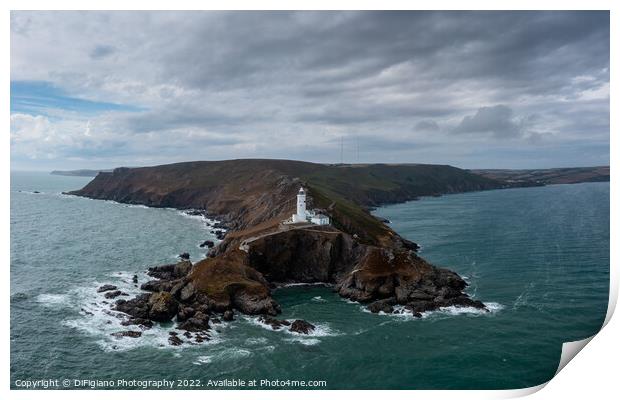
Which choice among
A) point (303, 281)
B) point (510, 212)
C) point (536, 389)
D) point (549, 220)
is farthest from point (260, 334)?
point (510, 212)

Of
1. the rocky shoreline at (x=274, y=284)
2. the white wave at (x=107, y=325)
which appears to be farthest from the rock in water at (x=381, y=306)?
the white wave at (x=107, y=325)

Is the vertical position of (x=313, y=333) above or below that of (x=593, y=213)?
below

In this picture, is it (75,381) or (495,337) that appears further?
(495,337)

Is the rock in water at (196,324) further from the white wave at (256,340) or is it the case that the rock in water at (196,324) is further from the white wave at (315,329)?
the white wave at (256,340)

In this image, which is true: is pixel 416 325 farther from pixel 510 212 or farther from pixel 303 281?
pixel 510 212

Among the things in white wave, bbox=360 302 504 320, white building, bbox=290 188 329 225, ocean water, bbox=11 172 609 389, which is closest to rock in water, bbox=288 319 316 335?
ocean water, bbox=11 172 609 389

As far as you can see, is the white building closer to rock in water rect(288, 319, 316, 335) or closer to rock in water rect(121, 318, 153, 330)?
rock in water rect(288, 319, 316, 335)
